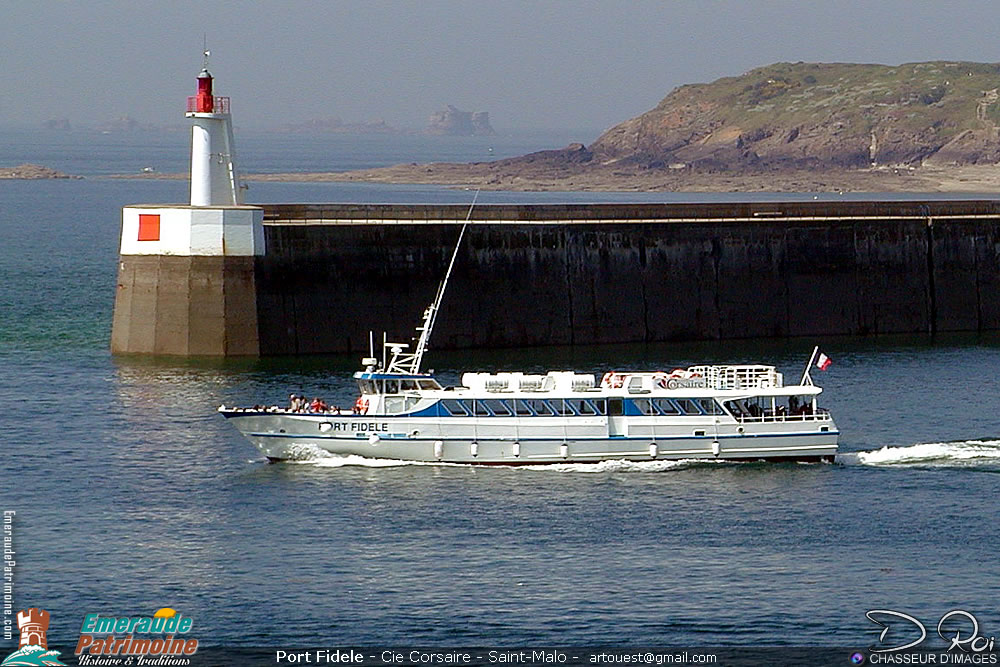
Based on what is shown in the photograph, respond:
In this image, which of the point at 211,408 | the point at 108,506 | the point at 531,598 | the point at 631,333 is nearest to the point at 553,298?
the point at 631,333

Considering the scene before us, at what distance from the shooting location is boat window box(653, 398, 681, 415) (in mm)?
45188

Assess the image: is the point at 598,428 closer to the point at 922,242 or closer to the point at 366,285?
the point at 366,285

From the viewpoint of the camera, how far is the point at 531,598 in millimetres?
33656

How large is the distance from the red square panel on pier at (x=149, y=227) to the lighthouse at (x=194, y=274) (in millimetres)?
34

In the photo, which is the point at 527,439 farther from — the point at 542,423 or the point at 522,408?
the point at 522,408

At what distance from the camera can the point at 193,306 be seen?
60062mm

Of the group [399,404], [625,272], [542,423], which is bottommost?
[542,423]

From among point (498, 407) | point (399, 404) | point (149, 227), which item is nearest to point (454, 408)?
point (498, 407)

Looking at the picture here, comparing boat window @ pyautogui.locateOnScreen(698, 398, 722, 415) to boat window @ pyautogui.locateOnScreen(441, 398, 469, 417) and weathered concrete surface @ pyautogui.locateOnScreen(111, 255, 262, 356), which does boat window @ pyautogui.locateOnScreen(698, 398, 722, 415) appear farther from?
weathered concrete surface @ pyautogui.locateOnScreen(111, 255, 262, 356)

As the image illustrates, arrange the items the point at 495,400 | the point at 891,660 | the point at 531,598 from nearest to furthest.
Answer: the point at 891,660 < the point at 531,598 < the point at 495,400

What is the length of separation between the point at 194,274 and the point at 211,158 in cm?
441

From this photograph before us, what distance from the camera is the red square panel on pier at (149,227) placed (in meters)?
60.8

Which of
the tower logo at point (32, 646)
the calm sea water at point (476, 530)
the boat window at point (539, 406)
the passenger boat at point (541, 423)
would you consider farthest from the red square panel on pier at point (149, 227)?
the tower logo at point (32, 646)

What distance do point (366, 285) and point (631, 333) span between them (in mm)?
10371
